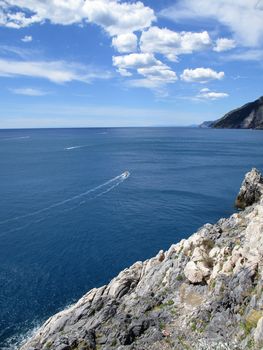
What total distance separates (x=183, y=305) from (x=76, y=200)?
6974 centimetres

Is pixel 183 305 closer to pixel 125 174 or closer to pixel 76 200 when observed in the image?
pixel 76 200

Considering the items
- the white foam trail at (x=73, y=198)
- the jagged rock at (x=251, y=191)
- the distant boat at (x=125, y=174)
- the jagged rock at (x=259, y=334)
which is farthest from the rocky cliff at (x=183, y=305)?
the distant boat at (x=125, y=174)

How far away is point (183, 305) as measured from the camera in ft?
118

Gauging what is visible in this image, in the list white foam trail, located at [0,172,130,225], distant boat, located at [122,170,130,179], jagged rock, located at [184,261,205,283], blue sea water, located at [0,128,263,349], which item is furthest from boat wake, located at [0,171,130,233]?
jagged rock, located at [184,261,205,283]

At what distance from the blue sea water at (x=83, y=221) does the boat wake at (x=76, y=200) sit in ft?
0.76

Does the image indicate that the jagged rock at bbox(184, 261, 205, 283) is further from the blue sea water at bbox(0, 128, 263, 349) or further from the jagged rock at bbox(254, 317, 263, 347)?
the blue sea water at bbox(0, 128, 263, 349)

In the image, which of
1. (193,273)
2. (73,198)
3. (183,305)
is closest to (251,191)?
(73,198)

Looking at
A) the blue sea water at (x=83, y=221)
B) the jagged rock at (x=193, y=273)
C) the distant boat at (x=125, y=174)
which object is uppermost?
the jagged rock at (x=193, y=273)

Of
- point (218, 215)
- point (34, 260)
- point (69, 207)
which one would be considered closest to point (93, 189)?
point (69, 207)

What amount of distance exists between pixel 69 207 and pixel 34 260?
3117cm

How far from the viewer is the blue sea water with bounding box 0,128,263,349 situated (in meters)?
56.1

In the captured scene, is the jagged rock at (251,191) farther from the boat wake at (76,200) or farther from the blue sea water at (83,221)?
the boat wake at (76,200)

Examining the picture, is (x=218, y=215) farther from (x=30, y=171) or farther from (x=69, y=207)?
(x=30, y=171)

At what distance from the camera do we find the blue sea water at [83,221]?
5609cm
